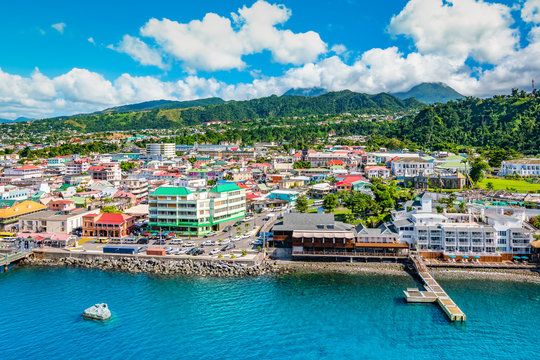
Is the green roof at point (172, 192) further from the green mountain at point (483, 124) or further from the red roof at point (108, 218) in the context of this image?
the green mountain at point (483, 124)

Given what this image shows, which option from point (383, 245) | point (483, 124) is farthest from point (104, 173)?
point (483, 124)

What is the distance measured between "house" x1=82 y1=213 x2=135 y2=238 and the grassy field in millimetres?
56896

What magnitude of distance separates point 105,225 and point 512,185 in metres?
63.4

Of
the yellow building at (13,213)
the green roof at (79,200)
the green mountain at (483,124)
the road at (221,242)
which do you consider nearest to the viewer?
the road at (221,242)

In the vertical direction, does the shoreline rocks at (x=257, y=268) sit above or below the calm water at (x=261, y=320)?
above

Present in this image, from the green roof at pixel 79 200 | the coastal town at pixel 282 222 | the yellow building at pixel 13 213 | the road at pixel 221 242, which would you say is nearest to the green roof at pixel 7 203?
the coastal town at pixel 282 222

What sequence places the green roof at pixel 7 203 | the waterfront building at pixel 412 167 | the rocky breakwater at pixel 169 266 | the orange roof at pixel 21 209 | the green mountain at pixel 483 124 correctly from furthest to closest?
1. the green mountain at pixel 483 124
2. the waterfront building at pixel 412 167
3. the green roof at pixel 7 203
4. the orange roof at pixel 21 209
5. the rocky breakwater at pixel 169 266

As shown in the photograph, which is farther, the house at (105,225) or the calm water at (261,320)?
the house at (105,225)

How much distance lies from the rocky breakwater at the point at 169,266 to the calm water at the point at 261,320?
1491 millimetres

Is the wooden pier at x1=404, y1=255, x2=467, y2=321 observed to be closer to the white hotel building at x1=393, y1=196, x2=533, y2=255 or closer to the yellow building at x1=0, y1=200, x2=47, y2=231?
the white hotel building at x1=393, y1=196, x2=533, y2=255

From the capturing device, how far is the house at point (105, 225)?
4194 centimetres

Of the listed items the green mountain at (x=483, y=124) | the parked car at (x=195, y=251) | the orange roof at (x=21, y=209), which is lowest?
the parked car at (x=195, y=251)

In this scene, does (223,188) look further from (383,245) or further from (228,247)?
(383,245)

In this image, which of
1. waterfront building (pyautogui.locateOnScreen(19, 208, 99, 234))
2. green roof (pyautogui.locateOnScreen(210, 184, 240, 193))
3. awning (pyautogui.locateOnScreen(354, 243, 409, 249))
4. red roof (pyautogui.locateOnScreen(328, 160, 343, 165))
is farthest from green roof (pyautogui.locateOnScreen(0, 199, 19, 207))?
red roof (pyautogui.locateOnScreen(328, 160, 343, 165))
